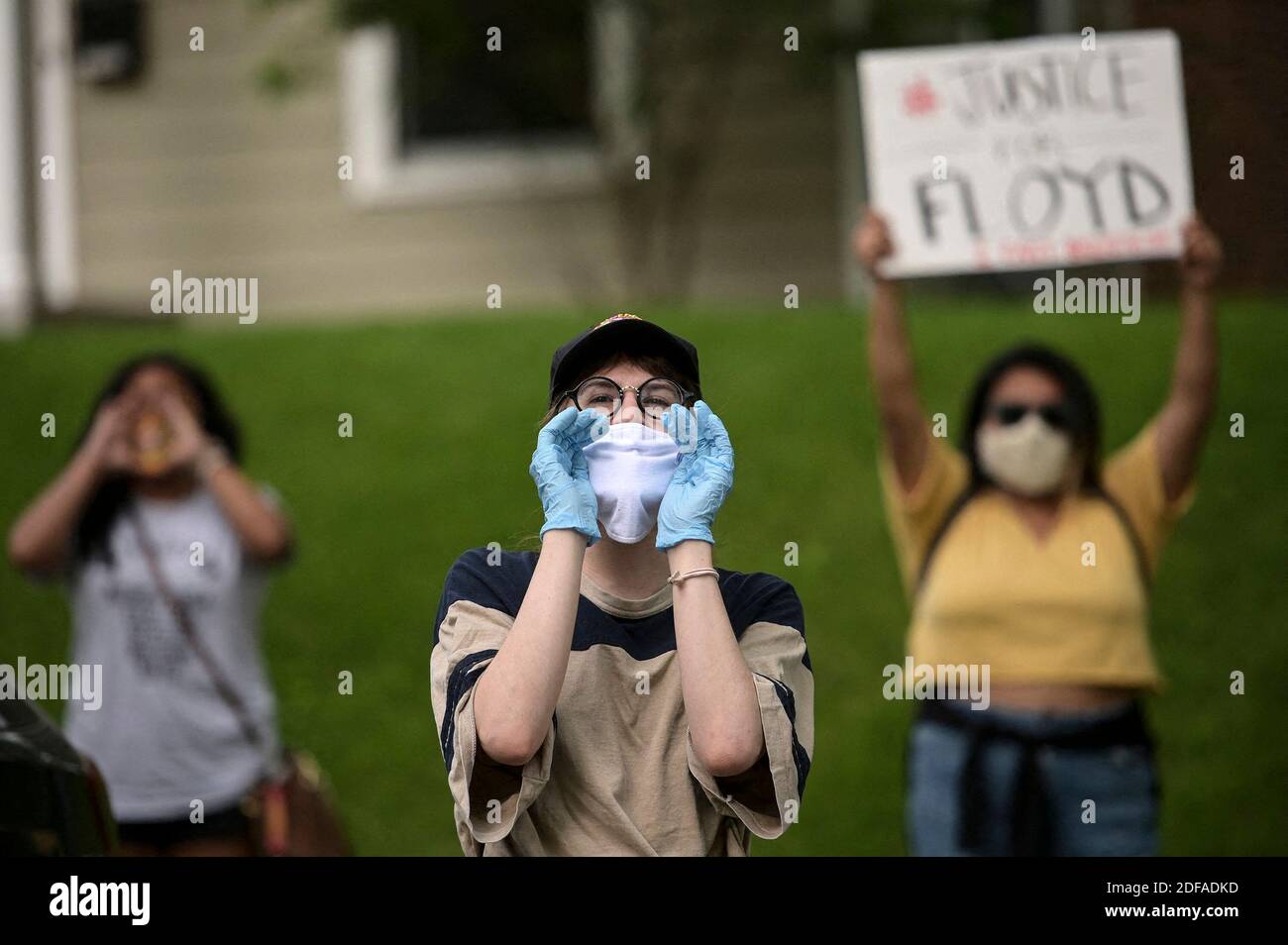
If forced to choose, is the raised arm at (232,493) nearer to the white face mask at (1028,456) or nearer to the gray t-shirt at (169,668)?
the gray t-shirt at (169,668)

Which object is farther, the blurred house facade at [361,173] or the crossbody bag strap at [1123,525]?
the blurred house facade at [361,173]

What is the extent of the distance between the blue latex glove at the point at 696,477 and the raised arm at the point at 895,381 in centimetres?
228

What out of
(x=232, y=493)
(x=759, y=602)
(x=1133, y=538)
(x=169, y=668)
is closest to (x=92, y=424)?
(x=232, y=493)

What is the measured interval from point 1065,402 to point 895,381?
44cm

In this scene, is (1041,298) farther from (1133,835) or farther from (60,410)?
(60,410)

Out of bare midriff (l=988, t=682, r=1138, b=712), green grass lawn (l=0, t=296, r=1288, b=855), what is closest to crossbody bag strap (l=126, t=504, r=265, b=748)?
green grass lawn (l=0, t=296, r=1288, b=855)

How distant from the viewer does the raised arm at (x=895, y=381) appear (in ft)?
13.6

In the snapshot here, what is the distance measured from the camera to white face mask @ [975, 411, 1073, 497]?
13.3ft

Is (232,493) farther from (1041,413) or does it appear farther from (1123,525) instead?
(1123,525)

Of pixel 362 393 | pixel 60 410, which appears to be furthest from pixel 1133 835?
pixel 60 410

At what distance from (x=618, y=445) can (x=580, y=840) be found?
458 mm

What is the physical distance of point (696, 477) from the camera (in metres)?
1.87

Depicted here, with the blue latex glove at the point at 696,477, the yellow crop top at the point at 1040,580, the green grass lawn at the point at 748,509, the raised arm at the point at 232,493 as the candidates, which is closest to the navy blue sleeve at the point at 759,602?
the blue latex glove at the point at 696,477

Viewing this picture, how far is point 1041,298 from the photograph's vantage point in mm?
4305
